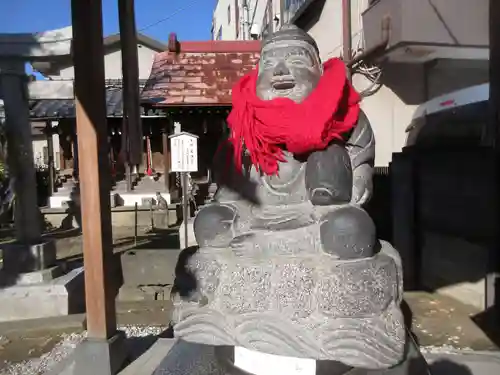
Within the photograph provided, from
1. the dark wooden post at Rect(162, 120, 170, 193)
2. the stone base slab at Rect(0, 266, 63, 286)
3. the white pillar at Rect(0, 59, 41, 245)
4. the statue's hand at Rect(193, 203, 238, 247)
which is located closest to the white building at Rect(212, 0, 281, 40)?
the dark wooden post at Rect(162, 120, 170, 193)

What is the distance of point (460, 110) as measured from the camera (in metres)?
5.55

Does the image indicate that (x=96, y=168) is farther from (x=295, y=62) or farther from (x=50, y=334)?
(x=50, y=334)

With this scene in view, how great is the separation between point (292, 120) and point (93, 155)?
1421mm

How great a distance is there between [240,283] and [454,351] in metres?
2.42

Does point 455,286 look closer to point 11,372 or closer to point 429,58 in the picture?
point 429,58

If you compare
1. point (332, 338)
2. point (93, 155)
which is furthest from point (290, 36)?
point (332, 338)

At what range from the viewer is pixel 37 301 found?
4.61 m

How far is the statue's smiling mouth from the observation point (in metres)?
2.40

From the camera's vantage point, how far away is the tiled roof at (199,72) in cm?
Result: 818

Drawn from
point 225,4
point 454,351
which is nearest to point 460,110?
point 454,351

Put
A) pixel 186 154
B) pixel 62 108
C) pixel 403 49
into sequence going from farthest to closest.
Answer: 1. pixel 62 108
2. pixel 186 154
3. pixel 403 49

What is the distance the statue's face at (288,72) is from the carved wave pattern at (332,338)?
1.21 metres

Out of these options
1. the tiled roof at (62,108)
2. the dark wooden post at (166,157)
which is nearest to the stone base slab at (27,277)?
the dark wooden post at (166,157)

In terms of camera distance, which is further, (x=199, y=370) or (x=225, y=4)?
(x=225, y=4)
